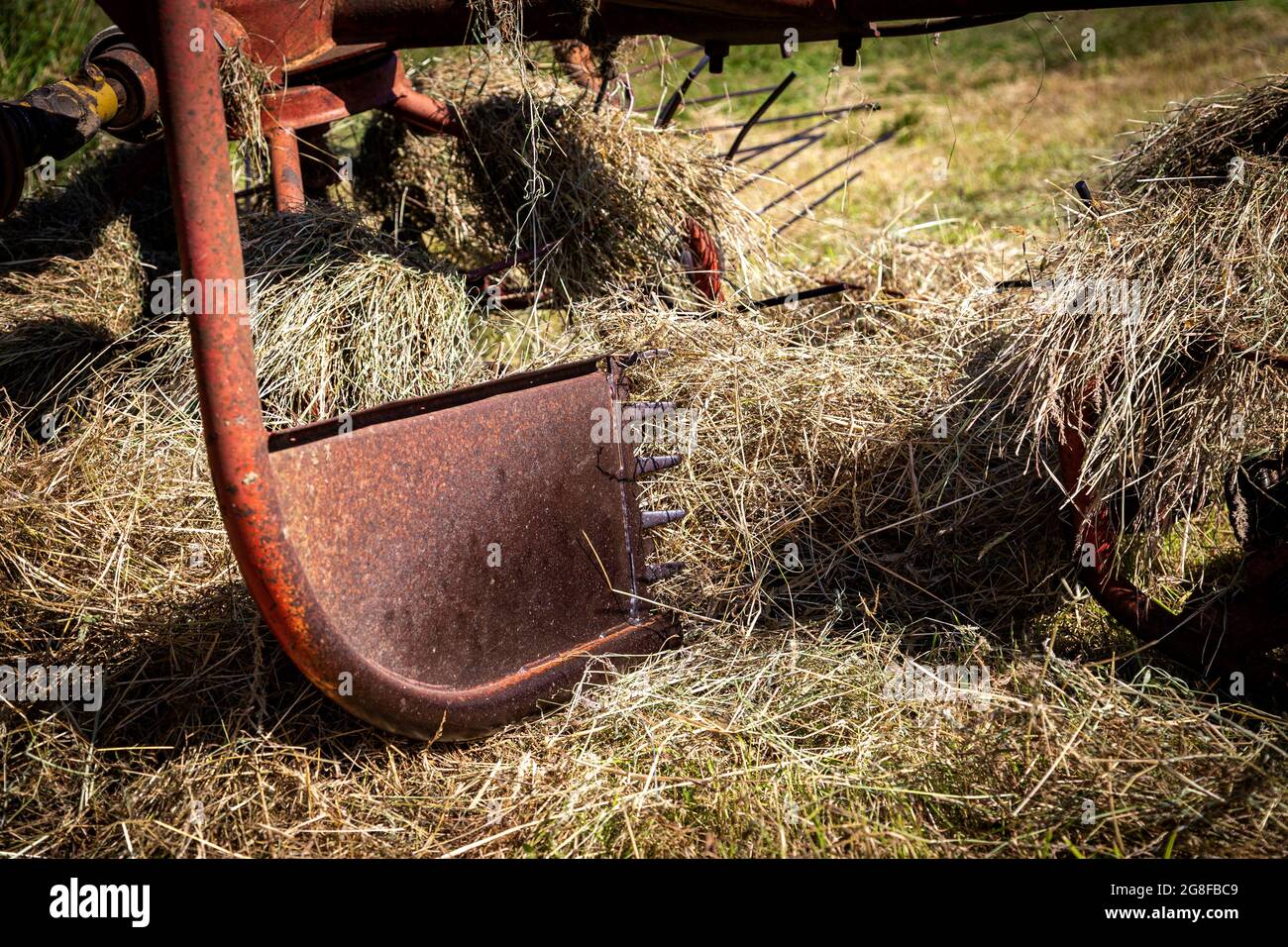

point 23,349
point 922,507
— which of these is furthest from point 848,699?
point 23,349

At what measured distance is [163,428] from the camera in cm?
245

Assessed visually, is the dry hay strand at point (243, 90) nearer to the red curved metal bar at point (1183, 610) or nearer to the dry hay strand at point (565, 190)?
the dry hay strand at point (565, 190)

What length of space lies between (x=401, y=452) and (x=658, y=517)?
0.68 m

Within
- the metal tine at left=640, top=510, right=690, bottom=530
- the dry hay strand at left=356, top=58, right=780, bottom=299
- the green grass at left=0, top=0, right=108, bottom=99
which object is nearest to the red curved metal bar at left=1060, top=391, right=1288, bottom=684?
the metal tine at left=640, top=510, right=690, bottom=530

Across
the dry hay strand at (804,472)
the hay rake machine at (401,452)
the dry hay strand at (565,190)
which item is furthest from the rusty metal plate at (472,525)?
the dry hay strand at (565,190)

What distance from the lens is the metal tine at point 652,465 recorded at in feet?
7.50

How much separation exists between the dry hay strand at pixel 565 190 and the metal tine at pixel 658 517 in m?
1.02

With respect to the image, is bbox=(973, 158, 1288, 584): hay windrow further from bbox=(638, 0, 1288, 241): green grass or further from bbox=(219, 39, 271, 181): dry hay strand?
bbox=(219, 39, 271, 181): dry hay strand

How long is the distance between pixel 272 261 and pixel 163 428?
1.70ft

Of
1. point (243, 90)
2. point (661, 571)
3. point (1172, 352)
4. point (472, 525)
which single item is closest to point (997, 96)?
point (1172, 352)

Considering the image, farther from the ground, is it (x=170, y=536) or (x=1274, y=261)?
(x=1274, y=261)

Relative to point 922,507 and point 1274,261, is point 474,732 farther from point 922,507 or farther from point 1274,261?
point 1274,261

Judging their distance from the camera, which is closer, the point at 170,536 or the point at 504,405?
the point at 504,405

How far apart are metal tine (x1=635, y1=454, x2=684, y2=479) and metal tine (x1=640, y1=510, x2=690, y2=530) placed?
0.30 ft
